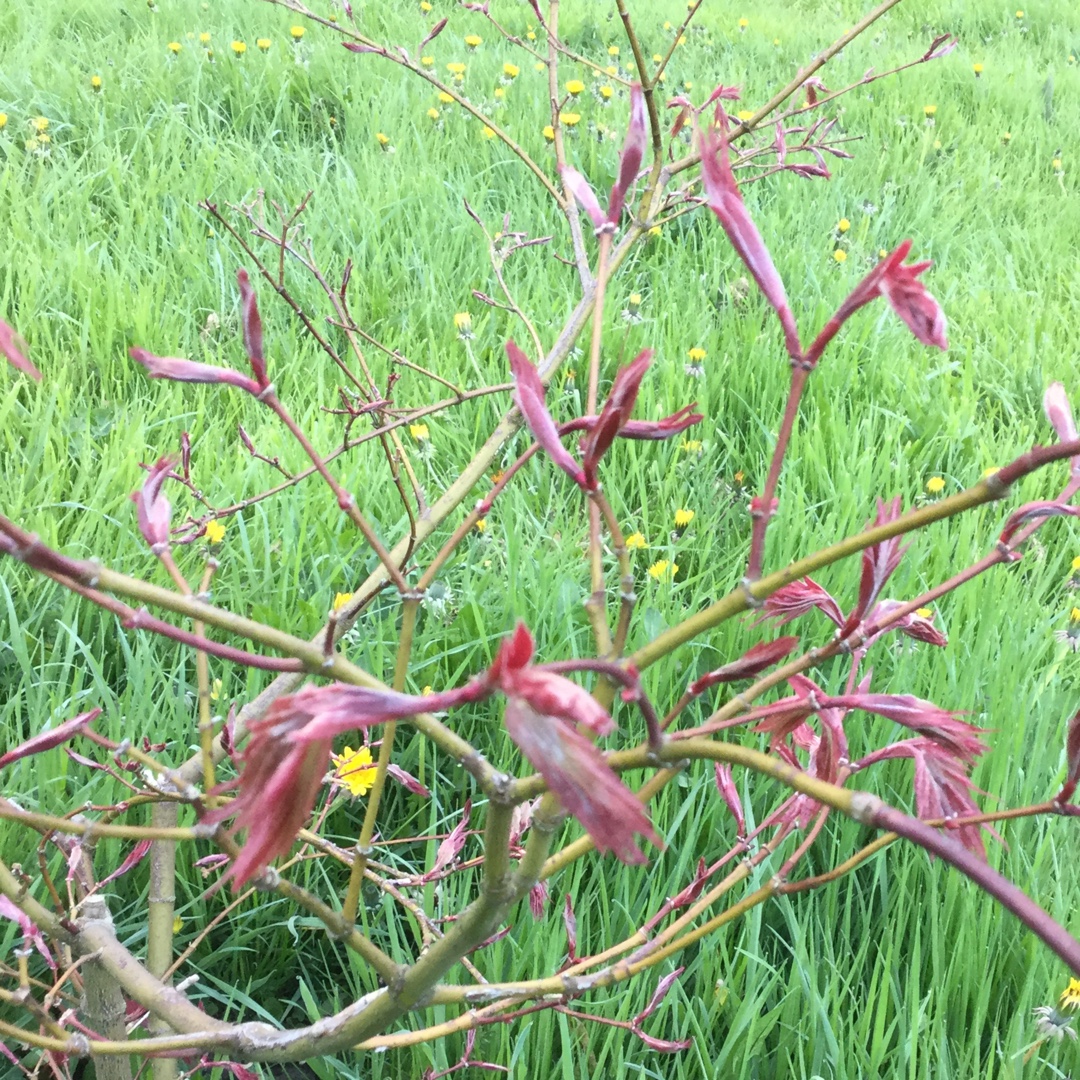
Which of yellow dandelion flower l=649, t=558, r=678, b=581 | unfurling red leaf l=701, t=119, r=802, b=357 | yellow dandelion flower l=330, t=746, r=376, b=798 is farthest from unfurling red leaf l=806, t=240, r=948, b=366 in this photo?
yellow dandelion flower l=649, t=558, r=678, b=581

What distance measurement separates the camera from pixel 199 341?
70.2 inches

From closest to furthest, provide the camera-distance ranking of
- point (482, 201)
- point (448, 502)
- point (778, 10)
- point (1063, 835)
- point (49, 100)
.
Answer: point (448, 502)
point (1063, 835)
point (482, 201)
point (49, 100)
point (778, 10)

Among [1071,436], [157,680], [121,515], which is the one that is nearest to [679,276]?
[121,515]

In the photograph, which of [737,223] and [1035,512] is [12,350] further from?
[1035,512]

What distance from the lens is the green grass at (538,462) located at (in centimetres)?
91

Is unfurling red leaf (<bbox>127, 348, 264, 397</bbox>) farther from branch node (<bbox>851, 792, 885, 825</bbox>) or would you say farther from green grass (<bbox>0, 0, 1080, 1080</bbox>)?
green grass (<bbox>0, 0, 1080, 1080</bbox>)

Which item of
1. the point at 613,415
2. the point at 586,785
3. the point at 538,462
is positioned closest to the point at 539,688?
the point at 586,785

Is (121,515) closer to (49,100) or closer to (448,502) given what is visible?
(448,502)

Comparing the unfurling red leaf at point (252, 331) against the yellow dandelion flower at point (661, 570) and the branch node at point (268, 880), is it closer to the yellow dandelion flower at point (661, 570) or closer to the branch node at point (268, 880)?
the branch node at point (268, 880)

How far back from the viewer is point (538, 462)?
161 centimetres

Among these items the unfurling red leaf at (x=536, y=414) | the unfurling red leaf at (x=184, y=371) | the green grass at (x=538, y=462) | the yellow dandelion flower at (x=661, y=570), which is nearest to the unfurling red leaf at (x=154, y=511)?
the unfurling red leaf at (x=184, y=371)

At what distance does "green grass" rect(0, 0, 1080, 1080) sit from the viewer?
91cm

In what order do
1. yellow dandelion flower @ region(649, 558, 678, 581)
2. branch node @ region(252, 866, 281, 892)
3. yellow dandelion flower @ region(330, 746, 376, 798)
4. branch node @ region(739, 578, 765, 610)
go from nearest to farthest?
branch node @ region(739, 578, 765, 610)
branch node @ region(252, 866, 281, 892)
yellow dandelion flower @ region(330, 746, 376, 798)
yellow dandelion flower @ region(649, 558, 678, 581)

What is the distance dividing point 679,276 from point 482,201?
56cm
